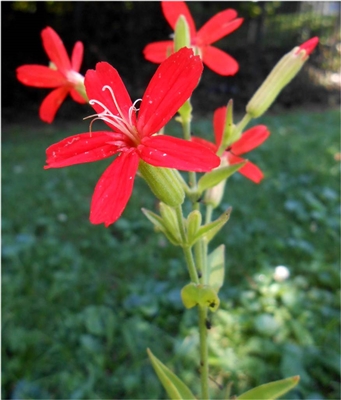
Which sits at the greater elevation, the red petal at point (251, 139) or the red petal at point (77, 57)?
the red petal at point (77, 57)

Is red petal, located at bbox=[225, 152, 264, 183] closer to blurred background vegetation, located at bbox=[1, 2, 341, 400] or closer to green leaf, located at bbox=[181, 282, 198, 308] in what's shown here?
green leaf, located at bbox=[181, 282, 198, 308]

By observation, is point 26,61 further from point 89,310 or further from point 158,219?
point 158,219

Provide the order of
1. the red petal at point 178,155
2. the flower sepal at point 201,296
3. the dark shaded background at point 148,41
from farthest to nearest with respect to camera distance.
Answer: the dark shaded background at point 148,41, the flower sepal at point 201,296, the red petal at point 178,155

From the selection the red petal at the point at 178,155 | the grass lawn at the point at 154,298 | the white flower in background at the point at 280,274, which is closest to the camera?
the red petal at the point at 178,155

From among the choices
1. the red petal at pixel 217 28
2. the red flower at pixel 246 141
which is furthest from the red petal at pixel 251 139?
the red petal at pixel 217 28

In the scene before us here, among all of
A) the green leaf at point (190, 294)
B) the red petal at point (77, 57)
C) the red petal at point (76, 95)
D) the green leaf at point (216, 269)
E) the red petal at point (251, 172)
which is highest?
the red petal at point (77, 57)

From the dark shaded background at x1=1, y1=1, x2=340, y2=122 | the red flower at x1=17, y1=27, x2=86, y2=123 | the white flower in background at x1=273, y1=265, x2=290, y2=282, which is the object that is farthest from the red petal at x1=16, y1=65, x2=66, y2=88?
the dark shaded background at x1=1, y1=1, x2=340, y2=122

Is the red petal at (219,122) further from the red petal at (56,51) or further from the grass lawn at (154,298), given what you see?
the grass lawn at (154,298)
